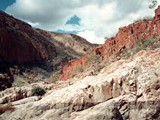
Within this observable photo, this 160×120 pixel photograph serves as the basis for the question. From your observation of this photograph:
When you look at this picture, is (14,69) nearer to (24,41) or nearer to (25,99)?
Answer: (24,41)

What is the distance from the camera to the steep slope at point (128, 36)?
50.7 meters

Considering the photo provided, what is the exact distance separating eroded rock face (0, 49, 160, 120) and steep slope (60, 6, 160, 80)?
22592 mm

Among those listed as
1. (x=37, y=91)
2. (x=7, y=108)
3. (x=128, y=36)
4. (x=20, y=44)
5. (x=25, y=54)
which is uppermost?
(x=20, y=44)

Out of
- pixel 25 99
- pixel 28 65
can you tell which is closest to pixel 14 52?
pixel 28 65

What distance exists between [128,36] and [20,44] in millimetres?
44965

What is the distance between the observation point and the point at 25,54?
9594 centimetres

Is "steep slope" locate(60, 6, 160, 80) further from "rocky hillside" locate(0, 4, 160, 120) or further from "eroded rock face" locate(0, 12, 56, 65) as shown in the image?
"eroded rock face" locate(0, 12, 56, 65)

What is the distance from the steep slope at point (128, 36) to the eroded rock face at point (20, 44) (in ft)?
88.7

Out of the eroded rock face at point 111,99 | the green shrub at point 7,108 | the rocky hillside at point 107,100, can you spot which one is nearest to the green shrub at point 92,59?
the rocky hillside at point 107,100

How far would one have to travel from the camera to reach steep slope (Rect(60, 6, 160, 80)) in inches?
1995

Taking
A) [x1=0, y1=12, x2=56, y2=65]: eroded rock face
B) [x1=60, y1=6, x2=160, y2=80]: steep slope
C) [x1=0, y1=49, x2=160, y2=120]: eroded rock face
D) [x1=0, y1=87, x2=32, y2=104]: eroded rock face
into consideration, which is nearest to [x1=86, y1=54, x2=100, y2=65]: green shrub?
[x1=60, y1=6, x2=160, y2=80]: steep slope

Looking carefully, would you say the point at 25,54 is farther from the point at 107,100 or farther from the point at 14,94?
the point at 107,100

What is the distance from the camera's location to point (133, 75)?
24.9m

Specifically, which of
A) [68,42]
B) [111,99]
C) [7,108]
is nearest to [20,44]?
[68,42]
